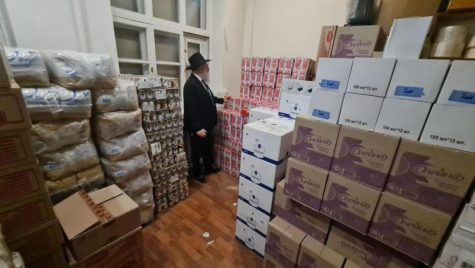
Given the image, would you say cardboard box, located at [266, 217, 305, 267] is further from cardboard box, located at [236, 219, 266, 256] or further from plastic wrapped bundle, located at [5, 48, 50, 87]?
plastic wrapped bundle, located at [5, 48, 50, 87]

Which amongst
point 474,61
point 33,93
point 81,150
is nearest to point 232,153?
point 81,150

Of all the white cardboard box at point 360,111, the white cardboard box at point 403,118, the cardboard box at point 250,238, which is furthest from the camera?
the cardboard box at point 250,238

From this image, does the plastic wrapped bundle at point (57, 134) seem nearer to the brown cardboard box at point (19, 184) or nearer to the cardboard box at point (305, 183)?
the brown cardboard box at point (19, 184)

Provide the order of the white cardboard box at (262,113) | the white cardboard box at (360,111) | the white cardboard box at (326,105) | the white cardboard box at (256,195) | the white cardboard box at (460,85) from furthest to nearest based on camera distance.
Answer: the white cardboard box at (262,113) < the white cardboard box at (256,195) < the white cardboard box at (326,105) < the white cardboard box at (360,111) < the white cardboard box at (460,85)

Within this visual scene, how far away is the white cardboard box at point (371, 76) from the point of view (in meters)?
0.93

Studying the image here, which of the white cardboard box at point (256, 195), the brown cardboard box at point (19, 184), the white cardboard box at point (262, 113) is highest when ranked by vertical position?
the white cardboard box at point (262, 113)

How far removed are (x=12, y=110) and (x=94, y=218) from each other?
0.71 meters

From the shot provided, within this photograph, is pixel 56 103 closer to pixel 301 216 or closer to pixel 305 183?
pixel 305 183

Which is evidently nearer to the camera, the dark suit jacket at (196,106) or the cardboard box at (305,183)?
the cardboard box at (305,183)

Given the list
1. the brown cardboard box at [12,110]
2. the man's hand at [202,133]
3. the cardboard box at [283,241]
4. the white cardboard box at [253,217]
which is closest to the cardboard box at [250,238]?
the white cardboard box at [253,217]

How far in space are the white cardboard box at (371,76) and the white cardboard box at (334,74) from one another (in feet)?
0.09

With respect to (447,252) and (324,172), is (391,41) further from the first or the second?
(447,252)

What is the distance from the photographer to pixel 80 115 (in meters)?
1.40

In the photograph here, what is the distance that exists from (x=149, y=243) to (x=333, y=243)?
4.87 feet
